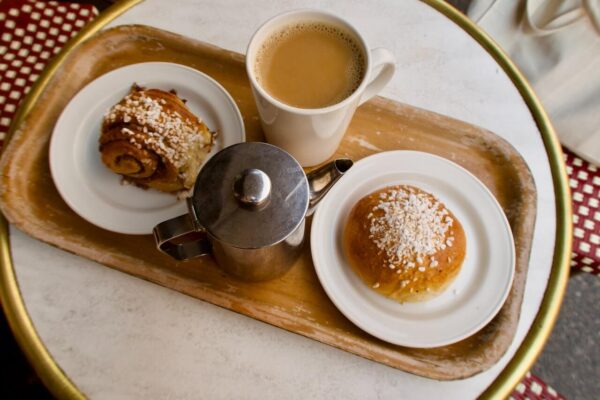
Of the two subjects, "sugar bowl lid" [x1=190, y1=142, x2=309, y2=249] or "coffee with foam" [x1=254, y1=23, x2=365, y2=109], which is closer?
"sugar bowl lid" [x1=190, y1=142, x2=309, y2=249]

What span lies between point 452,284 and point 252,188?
0.39 m

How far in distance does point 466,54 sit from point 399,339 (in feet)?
2.01

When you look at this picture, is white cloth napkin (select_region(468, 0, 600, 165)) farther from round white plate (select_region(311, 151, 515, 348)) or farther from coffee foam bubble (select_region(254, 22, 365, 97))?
coffee foam bubble (select_region(254, 22, 365, 97))

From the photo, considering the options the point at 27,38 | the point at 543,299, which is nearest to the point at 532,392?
the point at 543,299

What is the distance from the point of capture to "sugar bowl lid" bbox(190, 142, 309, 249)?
559 millimetres

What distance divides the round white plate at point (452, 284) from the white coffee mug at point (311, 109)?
0.10m

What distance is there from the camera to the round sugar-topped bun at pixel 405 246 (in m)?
0.70

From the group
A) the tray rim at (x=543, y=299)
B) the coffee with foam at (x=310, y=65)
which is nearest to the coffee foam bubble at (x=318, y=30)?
the coffee with foam at (x=310, y=65)

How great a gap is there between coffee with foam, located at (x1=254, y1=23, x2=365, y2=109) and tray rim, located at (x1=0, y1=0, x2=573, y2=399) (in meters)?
0.41

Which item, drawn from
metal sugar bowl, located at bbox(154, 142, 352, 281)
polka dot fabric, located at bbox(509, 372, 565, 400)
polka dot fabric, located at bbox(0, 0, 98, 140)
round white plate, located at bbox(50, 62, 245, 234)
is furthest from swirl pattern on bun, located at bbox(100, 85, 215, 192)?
polka dot fabric, located at bbox(509, 372, 565, 400)

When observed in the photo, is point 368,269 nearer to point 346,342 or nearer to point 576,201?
point 346,342

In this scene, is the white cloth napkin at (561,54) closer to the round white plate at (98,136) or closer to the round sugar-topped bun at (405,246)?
the round sugar-topped bun at (405,246)

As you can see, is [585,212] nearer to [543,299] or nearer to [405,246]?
[543,299]

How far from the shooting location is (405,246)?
0.70 m
